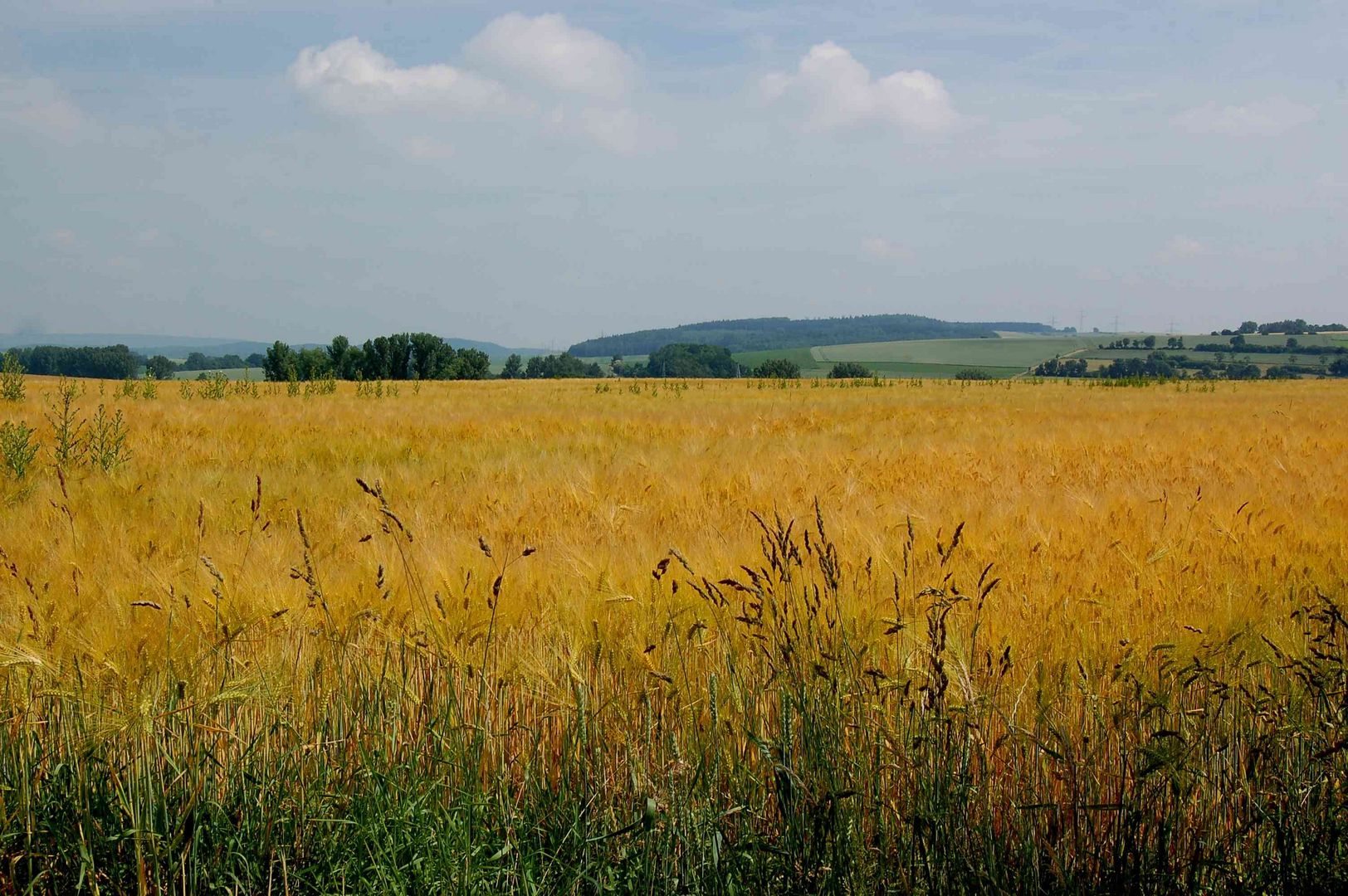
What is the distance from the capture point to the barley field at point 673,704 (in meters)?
1.92

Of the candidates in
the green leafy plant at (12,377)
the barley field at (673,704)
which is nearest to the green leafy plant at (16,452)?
the barley field at (673,704)

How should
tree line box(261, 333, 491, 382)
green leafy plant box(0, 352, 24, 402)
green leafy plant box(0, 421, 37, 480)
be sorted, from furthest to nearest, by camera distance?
tree line box(261, 333, 491, 382), green leafy plant box(0, 352, 24, 402), green leafy plant box(0, 421, 37, 480)

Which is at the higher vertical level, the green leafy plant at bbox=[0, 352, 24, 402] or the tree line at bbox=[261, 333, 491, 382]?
the tree line at bbox=[261, 333, 491, 382]

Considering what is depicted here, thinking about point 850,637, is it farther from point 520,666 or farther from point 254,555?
point 254,555

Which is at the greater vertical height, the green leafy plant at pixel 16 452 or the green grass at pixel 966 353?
the green grass at pixel 966 353

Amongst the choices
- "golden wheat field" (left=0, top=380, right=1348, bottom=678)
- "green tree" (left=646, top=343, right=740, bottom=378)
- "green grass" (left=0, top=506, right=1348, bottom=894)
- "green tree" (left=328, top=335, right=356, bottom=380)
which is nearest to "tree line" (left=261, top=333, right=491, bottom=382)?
"green tree" (left=328, top=335, right=356, bottom=380)

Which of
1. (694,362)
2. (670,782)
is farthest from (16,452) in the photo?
(694,362)

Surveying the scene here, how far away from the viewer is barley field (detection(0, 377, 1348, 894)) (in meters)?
1.92

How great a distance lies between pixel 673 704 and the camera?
2.52 m

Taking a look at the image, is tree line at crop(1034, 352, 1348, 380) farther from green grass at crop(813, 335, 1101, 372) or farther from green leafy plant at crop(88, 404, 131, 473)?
green leafy plant at crop(88, 404, 131, 473)

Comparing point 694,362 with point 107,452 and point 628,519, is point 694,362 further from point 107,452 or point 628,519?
point 628,519

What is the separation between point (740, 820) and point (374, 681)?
1051 mm

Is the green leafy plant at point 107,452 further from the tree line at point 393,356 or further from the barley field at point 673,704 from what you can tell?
the tree line at point 393,356

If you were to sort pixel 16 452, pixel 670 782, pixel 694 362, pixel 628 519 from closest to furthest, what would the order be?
1. pixel 670 782
2. pixel 628 519
3. pixel 16 452
4. pixel 694 362
